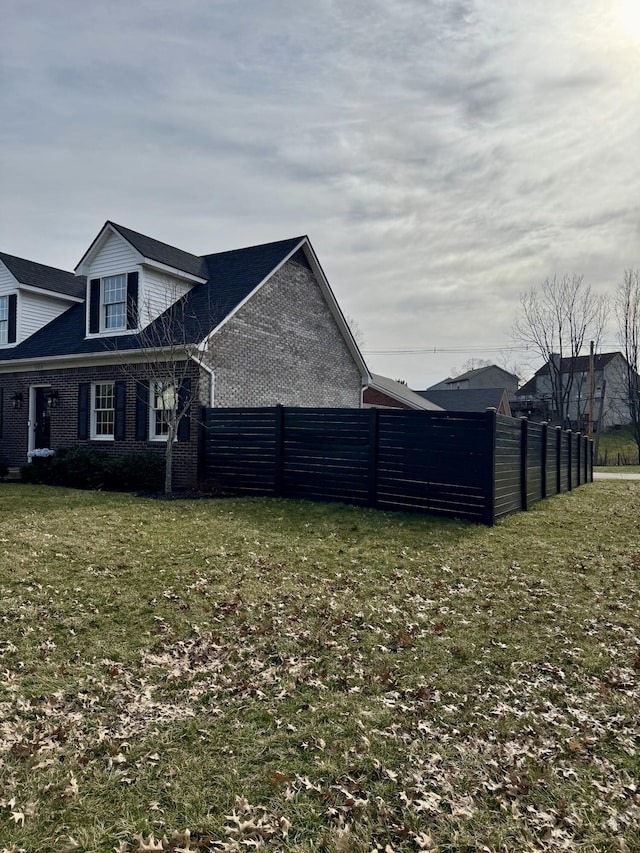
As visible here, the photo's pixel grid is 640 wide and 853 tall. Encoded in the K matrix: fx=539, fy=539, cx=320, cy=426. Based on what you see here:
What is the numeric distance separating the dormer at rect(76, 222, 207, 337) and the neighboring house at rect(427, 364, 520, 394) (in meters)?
50.3

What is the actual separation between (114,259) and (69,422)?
16.8 feet

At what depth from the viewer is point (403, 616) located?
5332 mm

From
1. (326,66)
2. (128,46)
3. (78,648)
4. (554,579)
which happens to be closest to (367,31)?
(326,66)

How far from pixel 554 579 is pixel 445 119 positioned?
8.83m

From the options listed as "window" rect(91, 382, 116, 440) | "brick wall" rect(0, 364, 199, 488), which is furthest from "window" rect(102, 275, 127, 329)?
"window" rect(91, 382, 116, 440)

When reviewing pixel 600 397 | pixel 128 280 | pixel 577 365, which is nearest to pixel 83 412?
pixel 128 280

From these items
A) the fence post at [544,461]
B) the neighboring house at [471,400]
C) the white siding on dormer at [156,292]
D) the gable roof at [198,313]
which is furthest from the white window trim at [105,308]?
the neighboring house at [471,400]

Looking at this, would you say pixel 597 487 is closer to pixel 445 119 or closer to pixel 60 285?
pixel 445 119

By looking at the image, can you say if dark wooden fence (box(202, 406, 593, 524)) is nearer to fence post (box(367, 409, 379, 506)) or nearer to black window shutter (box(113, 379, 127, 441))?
fence post (box(367, 409, 379, 506))

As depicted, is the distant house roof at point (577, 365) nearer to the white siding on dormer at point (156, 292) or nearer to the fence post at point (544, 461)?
the fence post at point (544, 461)

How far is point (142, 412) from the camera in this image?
15.1 meters

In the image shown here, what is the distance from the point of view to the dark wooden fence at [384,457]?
33.4 feet

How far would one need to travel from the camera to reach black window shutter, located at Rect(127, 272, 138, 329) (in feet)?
51.3

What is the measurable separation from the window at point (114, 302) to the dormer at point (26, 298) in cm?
405
